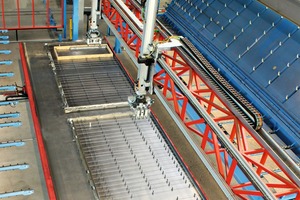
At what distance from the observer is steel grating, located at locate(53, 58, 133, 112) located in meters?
8.41

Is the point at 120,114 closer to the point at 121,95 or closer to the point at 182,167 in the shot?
the point at 121,95

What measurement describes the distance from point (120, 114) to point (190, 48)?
2001 mm

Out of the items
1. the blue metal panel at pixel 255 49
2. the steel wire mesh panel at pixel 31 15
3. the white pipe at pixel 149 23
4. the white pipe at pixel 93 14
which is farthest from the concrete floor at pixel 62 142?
the white pipe at pixel 149 23

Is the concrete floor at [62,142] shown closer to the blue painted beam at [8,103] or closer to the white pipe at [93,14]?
the blue painted beam at [8,103]

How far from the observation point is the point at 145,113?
7.60 meters

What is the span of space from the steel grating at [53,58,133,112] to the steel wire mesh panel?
114 inches

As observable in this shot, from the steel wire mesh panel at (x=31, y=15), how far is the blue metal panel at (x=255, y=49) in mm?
4161

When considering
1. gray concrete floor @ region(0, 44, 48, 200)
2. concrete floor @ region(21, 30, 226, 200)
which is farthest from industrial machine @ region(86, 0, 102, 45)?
gray concrete floor @ region(0, 44, 48, 200)

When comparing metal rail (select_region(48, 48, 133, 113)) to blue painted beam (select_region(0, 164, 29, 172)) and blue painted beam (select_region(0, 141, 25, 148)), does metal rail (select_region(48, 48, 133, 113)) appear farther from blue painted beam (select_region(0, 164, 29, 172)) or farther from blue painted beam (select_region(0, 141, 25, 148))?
blue painted beam (select_region(0, 164, 29, 172))

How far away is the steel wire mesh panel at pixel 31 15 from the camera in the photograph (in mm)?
11969

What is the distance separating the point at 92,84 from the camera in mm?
8984

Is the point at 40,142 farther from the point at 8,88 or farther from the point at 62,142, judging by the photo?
the point at 8,88

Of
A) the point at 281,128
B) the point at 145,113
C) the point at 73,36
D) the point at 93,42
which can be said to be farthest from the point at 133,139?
the point at 73,36

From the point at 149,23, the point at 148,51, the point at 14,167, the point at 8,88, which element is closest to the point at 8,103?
the point at 8,88
